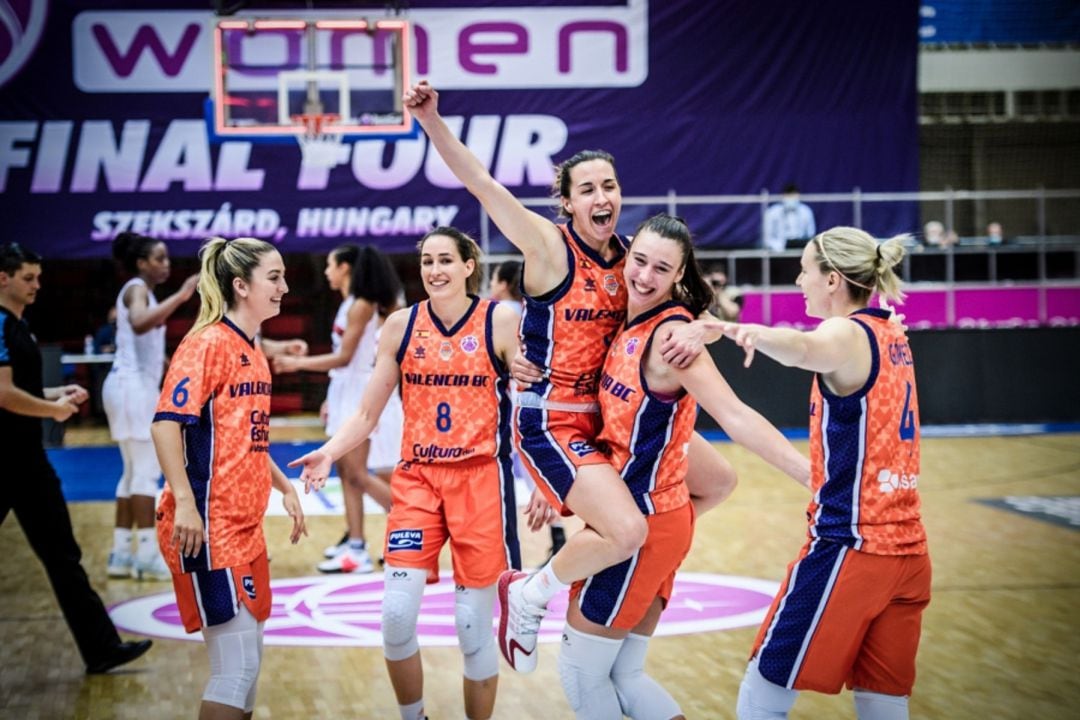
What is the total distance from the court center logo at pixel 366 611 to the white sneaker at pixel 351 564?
0.08 meters

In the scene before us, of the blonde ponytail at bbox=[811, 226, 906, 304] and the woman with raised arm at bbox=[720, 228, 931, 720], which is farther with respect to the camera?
the blonde ponytail at bbox=[811, 226, 906, 304]

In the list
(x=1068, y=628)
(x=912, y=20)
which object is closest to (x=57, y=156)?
(x=912, y=20)

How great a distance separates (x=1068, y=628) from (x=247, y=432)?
4.14m

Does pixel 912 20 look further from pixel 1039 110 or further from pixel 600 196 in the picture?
pixel 600 196

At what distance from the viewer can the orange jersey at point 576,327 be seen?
3.85 meters

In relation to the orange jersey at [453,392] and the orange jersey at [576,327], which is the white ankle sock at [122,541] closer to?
the orange jersey at [453,392]

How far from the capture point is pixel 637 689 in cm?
378

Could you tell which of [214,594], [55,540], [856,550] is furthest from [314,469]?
[856,550]

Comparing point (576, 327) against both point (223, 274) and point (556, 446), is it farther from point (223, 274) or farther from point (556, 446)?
point (223, 274)

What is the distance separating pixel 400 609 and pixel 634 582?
922 mm

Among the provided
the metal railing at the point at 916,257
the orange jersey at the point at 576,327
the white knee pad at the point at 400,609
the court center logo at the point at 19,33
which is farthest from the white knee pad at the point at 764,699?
the court center logo at the point at 19,33

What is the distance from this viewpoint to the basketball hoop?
487 inches

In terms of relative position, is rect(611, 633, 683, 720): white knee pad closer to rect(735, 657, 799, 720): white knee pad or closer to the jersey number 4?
rect(735, 657, 799, 720): white knee pad

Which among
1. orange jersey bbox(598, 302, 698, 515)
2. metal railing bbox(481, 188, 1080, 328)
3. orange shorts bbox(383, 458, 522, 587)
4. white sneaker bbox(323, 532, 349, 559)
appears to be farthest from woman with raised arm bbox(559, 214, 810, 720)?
metal railing bbox(481, 188, 1080, 328)
